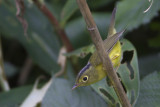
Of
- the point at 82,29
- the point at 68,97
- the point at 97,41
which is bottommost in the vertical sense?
the point at 82,29

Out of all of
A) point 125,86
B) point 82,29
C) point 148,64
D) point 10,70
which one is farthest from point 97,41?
point 10,70

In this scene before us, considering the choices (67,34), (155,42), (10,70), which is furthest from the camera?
(10,70)

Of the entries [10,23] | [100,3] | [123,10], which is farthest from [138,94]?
[10,23]

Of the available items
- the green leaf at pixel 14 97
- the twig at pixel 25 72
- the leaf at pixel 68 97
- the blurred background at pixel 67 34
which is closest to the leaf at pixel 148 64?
the blurred background at pixel 67 34

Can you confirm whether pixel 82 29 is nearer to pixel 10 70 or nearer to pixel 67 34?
pixel 67 34

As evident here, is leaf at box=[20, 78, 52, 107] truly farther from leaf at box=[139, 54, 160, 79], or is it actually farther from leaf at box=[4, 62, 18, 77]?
leaf at box=[4, 62, 18, 77]

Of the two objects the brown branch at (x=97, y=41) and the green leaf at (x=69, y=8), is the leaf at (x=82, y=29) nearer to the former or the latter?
the green leaf at (x=69, y=8)

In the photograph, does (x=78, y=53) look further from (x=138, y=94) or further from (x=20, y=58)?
(x=20, y=58)
